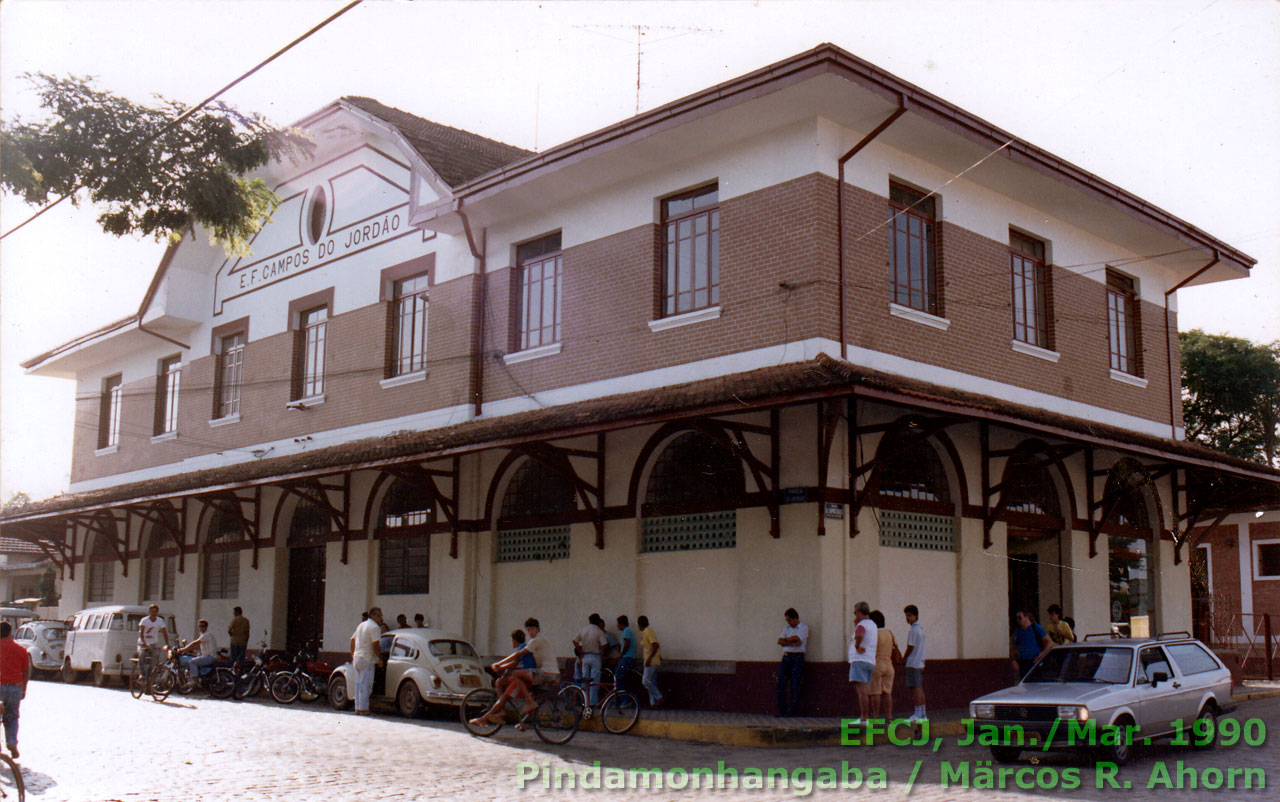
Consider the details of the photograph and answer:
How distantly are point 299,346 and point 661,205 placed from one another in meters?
10.7

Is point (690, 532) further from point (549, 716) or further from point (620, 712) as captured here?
point (549, 716)

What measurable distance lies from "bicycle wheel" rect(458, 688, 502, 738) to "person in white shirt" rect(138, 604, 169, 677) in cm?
913

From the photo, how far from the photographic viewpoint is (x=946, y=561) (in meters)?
18.0

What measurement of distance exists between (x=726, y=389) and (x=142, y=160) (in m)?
7.21

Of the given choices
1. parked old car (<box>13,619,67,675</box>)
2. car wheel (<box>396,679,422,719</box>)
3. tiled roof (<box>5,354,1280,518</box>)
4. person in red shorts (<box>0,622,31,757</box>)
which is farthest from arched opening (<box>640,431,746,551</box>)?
parked old car (<box>13,619,67,675</box>)

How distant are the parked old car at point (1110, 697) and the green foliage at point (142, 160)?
9.67 meters

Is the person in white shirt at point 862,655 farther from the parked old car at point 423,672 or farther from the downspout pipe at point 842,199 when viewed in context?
the parked old car at point 423,672

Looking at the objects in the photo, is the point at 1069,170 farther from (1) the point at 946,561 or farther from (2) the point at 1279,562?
(2) the point at 1279,562

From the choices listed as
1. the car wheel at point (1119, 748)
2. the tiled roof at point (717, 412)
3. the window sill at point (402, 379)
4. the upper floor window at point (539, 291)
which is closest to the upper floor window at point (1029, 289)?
the tiled roof at point (717, 412)

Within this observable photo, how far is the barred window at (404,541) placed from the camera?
2227 centimetres

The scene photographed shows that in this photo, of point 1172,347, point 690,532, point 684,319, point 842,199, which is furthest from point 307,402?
point 1172,347

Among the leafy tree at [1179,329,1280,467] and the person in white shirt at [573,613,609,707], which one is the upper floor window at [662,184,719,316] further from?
the leafy tree at [1179,329,1280,467]

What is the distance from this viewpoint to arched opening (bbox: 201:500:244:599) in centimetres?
2720

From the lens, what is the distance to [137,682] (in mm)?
22531
